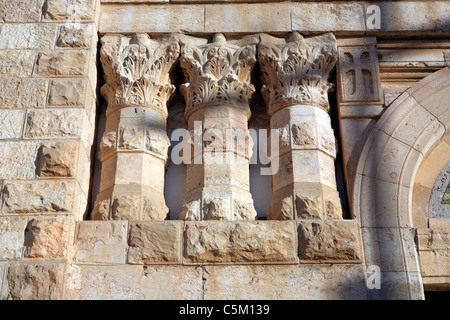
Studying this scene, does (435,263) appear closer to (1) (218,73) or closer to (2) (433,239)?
(2) (433,239)

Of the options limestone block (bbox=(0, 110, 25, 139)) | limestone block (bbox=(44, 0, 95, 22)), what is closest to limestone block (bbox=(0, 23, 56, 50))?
limestone block (bbox=(44, 0, 95, 22))

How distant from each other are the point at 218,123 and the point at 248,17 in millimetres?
1235

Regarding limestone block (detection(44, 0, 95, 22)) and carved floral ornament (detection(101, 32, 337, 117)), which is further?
limestone block (detection(44, 0, 95, 22))

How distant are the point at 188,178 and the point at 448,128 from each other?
238cm

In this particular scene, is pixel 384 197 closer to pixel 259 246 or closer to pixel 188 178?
pixel 259 246

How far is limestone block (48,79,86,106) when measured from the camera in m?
5.55

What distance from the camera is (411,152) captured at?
18.5 feet

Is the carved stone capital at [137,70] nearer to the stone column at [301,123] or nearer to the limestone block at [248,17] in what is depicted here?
the limestone block at [248,17]

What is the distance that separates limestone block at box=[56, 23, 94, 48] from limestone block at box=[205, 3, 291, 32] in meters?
1.12

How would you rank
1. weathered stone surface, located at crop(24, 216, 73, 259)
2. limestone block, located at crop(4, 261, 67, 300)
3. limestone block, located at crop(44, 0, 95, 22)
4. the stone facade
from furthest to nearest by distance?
1. limestone block, located at crop(44, 0, 95, 22)
2. the stone facade
3. weathered stone surface, located at crop(24, 216, 73, 259)
4. limestone block, located at crop(4, 261, 67, 300)

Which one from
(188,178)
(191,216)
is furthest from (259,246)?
(188,178)

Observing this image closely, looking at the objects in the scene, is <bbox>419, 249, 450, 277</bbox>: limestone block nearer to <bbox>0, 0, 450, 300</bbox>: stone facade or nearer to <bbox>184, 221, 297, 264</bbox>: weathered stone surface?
<bbox>0, 0, 450, 300</bbox>: stone facade

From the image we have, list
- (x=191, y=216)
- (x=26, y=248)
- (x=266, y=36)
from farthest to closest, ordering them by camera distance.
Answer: (x=266, y=36), (x=191, y=216), (x=26, y=248)

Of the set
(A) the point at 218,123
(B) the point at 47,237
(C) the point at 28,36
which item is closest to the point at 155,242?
(B) the point at 47,237
